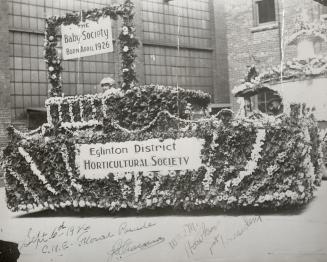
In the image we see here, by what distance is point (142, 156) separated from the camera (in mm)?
4688

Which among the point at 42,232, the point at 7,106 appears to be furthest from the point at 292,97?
the point at 7,106

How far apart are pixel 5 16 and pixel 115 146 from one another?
12.5 feet

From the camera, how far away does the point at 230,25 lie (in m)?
5.41

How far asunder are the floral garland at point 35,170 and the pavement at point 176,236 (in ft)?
1.17

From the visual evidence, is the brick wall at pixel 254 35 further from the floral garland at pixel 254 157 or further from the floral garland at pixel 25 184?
the floral garland at pixel 25 184

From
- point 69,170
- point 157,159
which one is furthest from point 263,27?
point 69,170

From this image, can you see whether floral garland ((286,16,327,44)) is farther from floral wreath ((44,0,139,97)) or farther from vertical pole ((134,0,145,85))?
vertical pole ((134,0,145,85))

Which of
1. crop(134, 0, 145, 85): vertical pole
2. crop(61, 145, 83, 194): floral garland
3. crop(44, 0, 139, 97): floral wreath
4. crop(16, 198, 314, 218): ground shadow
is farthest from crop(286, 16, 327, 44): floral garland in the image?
crop(134, 0, 145, 85): vertical pole

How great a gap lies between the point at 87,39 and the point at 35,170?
1646 millimetres

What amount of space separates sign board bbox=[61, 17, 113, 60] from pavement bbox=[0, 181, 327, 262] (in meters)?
1.81
